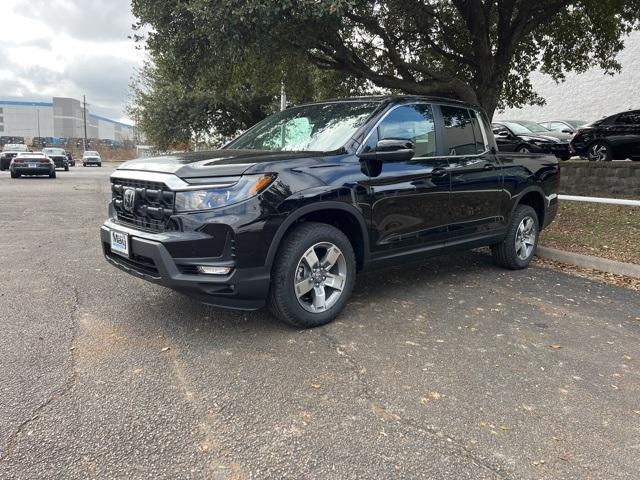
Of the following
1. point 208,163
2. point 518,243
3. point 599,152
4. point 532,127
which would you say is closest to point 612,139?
point 599,152

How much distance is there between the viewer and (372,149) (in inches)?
172

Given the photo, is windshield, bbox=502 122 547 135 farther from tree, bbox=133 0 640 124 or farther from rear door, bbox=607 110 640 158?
rear door, bbox=607 110 640 158

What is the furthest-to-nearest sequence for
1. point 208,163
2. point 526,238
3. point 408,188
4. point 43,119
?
point 43,119, point 526,238, point 408,188, point 208,163

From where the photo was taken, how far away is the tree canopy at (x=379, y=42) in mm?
7777

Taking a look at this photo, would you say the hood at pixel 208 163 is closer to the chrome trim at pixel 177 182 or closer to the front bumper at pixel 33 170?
the chrome trim at pixel 177 182

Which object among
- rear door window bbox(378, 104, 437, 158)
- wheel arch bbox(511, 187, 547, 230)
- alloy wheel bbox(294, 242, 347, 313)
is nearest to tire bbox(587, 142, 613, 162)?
wheel arch bbox(511, 187, 547, 230)

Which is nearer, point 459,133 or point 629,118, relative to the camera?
point 459,133

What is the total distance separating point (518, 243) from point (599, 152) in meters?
10.0

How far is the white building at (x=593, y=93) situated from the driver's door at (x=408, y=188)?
22.0 meters

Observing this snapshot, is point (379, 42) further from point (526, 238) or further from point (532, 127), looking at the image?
point (532, 127)

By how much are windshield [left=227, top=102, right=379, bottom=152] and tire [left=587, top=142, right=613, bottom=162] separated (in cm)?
1179

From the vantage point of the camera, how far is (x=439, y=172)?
4918 millimetres

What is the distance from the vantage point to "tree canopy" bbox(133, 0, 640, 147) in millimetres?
7777

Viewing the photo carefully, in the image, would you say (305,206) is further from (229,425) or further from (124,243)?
(229,425)
